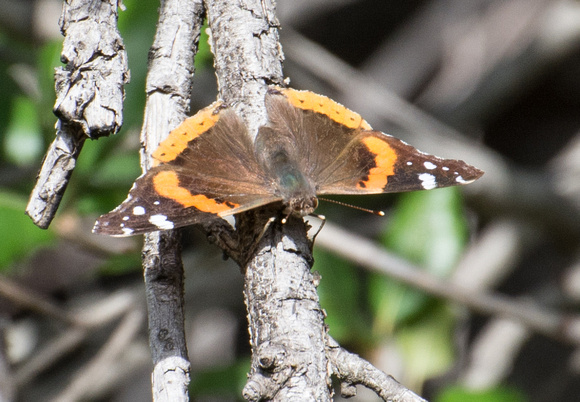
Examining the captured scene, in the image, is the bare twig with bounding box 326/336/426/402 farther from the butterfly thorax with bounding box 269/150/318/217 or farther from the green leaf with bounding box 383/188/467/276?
the green leaf with bounding box 383/188/467/276

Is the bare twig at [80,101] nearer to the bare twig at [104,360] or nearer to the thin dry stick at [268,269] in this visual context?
the thin dry stick at [268,269]

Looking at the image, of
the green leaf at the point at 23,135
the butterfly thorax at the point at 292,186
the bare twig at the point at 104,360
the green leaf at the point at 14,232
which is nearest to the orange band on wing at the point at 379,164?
the butterfly thorax at the point at 292,186

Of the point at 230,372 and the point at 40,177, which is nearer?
the point at 40,177

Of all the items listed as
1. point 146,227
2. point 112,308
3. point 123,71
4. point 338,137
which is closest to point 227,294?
point 112,308

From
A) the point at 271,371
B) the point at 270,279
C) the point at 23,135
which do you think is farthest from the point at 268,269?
the point at 23,135

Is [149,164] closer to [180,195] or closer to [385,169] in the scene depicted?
[180,195]

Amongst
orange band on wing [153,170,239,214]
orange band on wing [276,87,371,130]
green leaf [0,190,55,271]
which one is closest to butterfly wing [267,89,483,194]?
orange band on wing [276,87,371,130]

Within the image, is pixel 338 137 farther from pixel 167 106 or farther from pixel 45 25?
pixel 45 25

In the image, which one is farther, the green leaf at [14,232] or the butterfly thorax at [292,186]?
Answer: the green leaf at [14,232]
